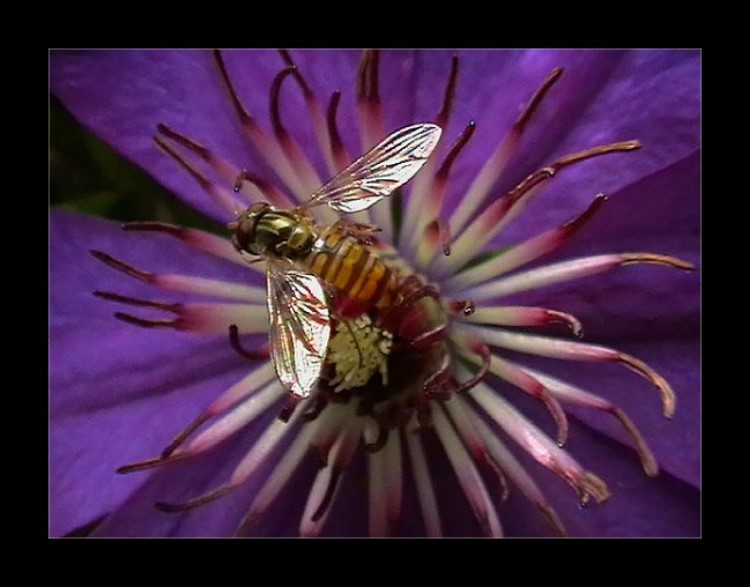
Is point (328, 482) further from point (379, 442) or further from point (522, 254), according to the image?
point (522, 254)

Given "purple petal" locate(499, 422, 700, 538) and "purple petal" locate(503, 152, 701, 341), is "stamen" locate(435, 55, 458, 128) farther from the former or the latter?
"purple petal" locate(499, 422, 700, 538)

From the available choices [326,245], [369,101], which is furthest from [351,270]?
[369,101]

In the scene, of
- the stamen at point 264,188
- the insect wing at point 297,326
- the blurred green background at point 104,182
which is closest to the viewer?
the insect wing at point 297,326

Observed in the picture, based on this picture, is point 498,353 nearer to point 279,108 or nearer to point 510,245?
point 510,245

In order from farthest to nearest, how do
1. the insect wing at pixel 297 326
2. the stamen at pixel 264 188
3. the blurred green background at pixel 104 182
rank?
the blurred green background at pixel 104 182 < the stamen at pixel 264 188 < the insect wing at pixel 297 326

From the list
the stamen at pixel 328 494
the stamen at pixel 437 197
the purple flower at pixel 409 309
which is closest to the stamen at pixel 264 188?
the purple flower at pixel 409 309

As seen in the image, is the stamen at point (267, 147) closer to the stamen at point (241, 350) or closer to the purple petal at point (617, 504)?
the stamen at point (241, 350)

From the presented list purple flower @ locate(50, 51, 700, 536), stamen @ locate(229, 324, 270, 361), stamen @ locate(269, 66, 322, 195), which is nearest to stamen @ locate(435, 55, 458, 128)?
purple flower @ locate(50, 51, 700, 536)
